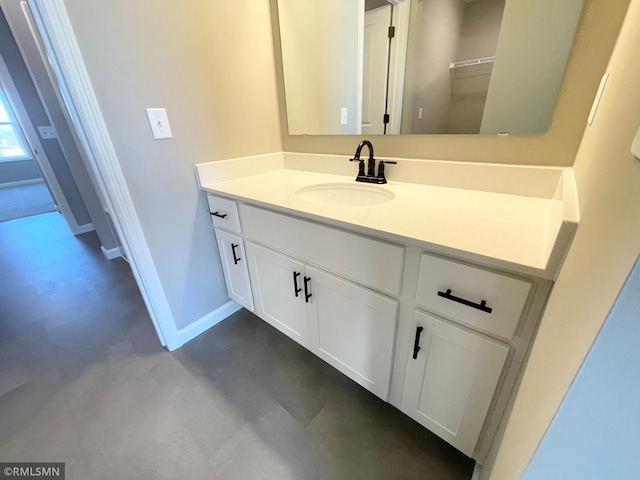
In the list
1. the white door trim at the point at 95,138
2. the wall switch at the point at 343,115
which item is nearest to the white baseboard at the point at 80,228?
the white door trim at the point at 95,138

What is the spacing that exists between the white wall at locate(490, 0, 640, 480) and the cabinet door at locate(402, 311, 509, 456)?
0.16 metres

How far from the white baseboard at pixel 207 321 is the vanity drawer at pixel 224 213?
1.84 feet

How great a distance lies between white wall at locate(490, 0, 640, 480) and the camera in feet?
0.91

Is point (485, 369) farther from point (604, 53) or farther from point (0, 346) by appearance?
point (0, 346)

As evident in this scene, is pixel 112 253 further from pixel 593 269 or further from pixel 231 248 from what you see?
pixel 593 269

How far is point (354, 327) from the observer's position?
1.00 m

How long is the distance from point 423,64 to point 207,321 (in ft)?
5.62

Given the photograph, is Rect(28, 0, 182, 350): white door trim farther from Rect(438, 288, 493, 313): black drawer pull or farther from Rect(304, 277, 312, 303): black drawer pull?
Rect(438, 288, 493, 313): black drawer pull

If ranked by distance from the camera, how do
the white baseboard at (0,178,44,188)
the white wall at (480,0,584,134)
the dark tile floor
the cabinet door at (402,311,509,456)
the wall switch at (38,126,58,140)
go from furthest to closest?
the white baseboard at (0,178,44,188) → the wall switch at (38,126,58,140) → the dark tile floor → the white wall at (480,0,584,134) → the cabinet door at (402,311,509,456)

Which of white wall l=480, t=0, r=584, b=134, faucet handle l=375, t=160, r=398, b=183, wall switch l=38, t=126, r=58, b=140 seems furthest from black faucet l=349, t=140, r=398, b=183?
wall switch l=38, t=126, r=58, b=140

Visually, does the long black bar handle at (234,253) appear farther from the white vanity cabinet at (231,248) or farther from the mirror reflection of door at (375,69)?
the mirror reflection of door at (375,69)

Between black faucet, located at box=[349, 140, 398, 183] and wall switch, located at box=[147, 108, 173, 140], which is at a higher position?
wall switch, located at box=[147, 108, 173, 140]

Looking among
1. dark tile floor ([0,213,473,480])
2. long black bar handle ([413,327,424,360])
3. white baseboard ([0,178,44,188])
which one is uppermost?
long black bar handle ([413,327,424,360])

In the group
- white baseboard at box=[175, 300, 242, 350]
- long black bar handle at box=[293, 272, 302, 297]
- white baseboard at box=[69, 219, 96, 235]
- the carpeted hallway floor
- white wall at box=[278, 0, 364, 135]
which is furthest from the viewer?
the carpeted hallway floor
